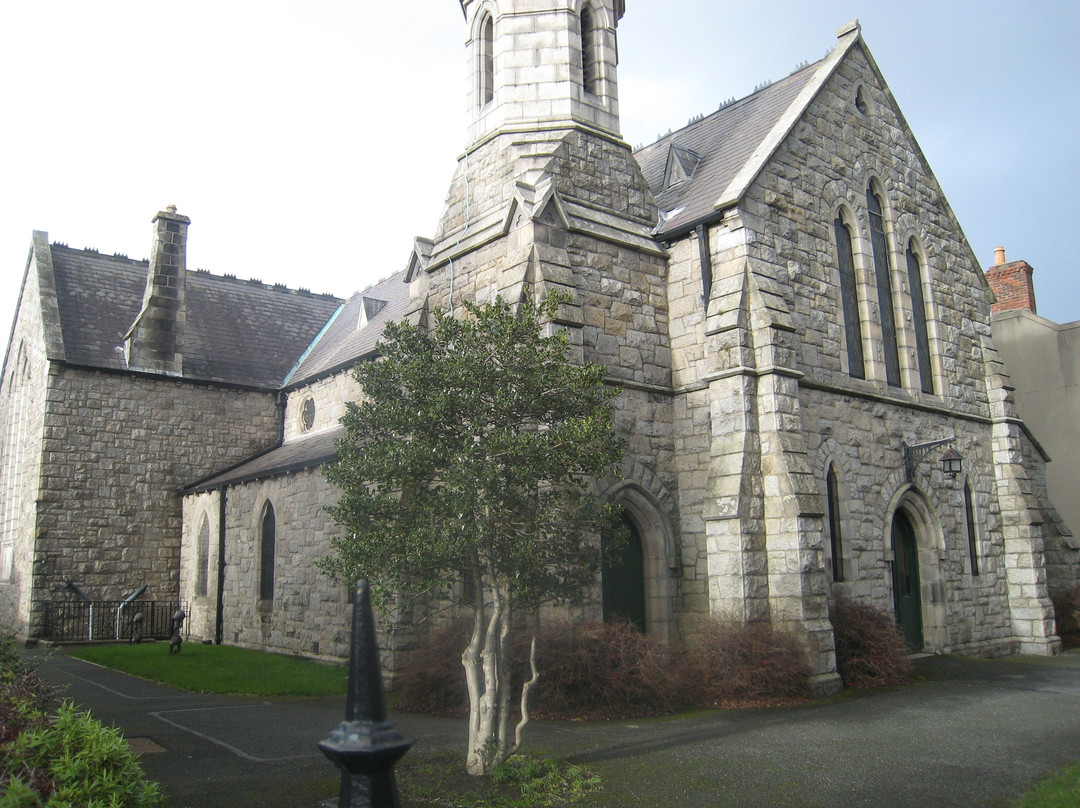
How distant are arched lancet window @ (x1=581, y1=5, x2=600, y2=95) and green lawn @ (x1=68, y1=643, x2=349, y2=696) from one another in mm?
10379

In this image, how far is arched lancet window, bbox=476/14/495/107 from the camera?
14.9 meters

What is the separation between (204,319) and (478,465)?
19411mm

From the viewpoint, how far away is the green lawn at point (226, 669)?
12.5 metres

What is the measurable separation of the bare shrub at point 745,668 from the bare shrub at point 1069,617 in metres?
9.50

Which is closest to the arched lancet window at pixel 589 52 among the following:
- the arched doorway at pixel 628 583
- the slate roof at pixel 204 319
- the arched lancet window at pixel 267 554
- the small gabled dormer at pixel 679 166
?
Result: the small gabled dormer at pixel 679 166

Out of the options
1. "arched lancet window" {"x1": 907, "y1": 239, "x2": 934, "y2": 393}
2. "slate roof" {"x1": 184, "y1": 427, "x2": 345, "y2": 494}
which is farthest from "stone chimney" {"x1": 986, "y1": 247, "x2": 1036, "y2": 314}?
"slate roof" {"x1": 184, "y1": 427, "x2": 345, "y2": 494}

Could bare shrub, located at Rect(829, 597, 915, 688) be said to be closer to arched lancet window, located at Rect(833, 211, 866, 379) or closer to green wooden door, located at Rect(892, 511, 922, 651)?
green wooden door, located at Rect(892, 511, 922, 651)

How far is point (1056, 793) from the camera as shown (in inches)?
251

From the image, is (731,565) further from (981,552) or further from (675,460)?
(981,552)

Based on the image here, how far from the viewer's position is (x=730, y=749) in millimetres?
8109

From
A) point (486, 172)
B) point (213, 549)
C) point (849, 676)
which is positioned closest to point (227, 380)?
point (213, 549)

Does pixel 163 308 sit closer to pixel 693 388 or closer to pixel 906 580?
pixel 693 388

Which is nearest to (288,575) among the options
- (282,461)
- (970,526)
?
(282,461)

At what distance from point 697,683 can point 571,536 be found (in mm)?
4348
